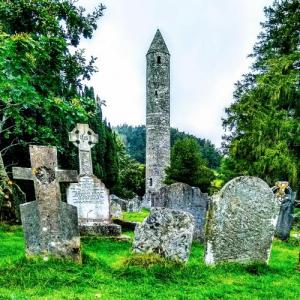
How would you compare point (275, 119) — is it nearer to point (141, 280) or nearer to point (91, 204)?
point (91, 204)

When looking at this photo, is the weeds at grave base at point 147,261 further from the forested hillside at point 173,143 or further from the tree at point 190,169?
the forested hillside at point 173,143

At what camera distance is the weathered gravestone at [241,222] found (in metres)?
6.00

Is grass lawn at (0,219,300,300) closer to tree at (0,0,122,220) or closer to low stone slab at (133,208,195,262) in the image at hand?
low stone slab at (133,208,195,262)

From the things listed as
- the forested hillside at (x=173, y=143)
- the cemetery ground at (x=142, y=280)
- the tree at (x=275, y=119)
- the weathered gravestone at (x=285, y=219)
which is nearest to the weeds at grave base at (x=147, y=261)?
the cemetery ground at (x=142, y=280)

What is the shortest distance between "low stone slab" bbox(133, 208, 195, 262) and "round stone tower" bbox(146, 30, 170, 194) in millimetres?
34060

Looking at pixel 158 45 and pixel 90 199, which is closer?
pixel 90 199

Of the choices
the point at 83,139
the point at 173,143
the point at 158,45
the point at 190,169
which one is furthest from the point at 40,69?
the point at 173,143

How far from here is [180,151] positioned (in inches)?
1217

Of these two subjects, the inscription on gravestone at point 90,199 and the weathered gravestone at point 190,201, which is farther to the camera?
the inscription on gravestone at point 90,199

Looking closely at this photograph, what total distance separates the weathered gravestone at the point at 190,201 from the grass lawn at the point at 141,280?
3261 mm

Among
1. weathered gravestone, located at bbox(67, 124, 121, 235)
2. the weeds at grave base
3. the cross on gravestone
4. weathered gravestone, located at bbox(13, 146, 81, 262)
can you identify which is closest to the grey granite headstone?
weathered gravestone, located at bbox(67, 124, 121, 235)

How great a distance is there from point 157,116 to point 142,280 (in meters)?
36.3

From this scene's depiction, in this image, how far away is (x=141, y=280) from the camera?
4.97 m

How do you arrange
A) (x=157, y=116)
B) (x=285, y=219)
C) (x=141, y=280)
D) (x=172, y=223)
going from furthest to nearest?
(x=157, y=116), (x=285, y=219), (x=172, y=223), (x=141, y=280)
